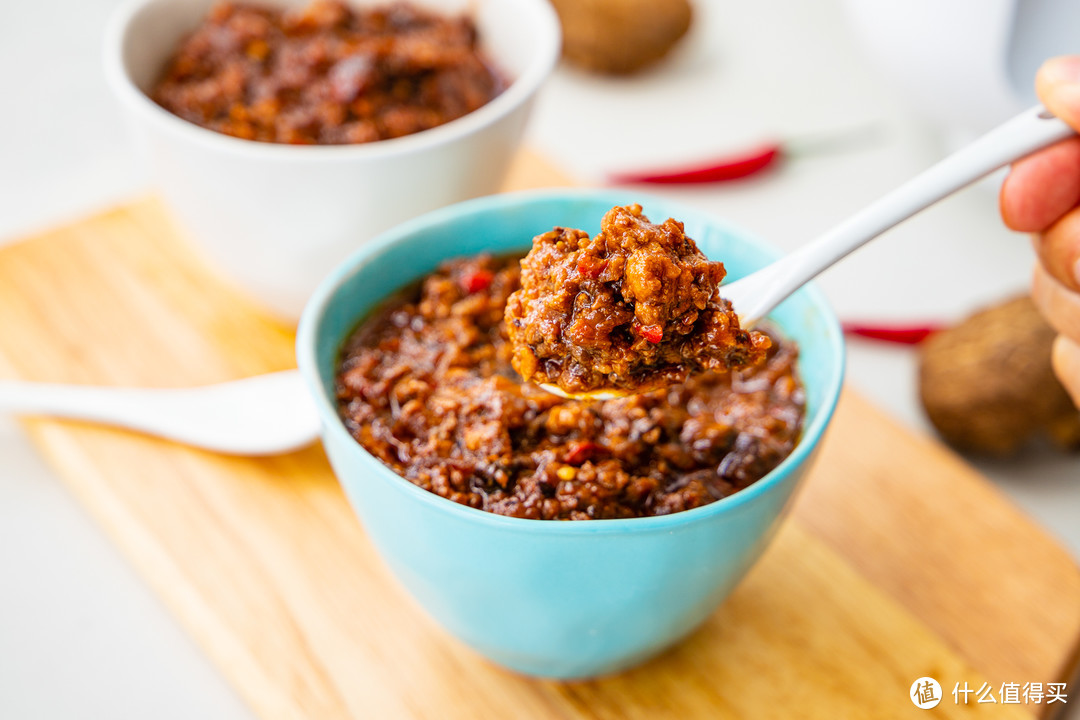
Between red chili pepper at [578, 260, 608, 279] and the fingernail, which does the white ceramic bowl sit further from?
the fingernail

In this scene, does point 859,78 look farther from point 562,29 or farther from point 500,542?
point 500,542

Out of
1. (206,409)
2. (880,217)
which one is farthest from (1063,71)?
(206,409)

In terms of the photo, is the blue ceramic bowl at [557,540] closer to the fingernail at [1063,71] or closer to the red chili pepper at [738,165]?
the fingernail at [1063,71]

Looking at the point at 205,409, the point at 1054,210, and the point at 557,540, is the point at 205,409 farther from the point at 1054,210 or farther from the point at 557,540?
the point at 1054,210

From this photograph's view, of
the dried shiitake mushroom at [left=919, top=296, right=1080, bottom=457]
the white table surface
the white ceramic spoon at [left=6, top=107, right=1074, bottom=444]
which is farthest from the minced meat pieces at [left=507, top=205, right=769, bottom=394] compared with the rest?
the dried shiitake mushroom at [left=919, top=296, right=1080, bottom=457]

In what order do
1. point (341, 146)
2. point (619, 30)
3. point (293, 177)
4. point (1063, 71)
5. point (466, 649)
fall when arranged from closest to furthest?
point (1063, 71) < point (466, 649) < point (293, 177) < point (341, 146) < point (619, 30)

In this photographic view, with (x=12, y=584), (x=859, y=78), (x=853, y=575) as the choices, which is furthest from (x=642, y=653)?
(x=859, y=78)
